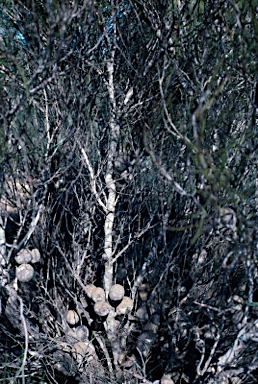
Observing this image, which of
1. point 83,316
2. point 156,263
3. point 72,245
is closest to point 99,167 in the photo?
point 72,245

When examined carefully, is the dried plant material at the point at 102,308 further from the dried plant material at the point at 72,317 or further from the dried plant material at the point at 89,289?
the dried plant material at the point at 72,317

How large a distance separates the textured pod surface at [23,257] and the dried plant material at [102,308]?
52 cm

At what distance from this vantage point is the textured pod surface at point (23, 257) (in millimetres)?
2447

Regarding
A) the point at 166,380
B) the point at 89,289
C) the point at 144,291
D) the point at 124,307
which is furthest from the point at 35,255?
the point at 166,380

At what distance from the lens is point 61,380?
257 centimetres

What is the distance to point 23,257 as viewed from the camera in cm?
246

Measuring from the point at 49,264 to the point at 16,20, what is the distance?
1.51 m

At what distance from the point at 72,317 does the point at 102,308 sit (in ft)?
0.93

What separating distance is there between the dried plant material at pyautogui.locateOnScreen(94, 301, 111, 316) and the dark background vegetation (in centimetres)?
18

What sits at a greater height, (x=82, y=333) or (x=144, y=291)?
(x=144, y=291)

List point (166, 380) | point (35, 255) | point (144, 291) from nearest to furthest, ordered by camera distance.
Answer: point (166, 380) < point (35, 255) < point (144, 291)

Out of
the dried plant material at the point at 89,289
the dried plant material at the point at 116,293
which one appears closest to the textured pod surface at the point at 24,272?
the dried plant material at the point at 89,289

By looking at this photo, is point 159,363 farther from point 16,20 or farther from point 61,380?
point 16,20

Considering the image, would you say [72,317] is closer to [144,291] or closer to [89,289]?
[89,289]
